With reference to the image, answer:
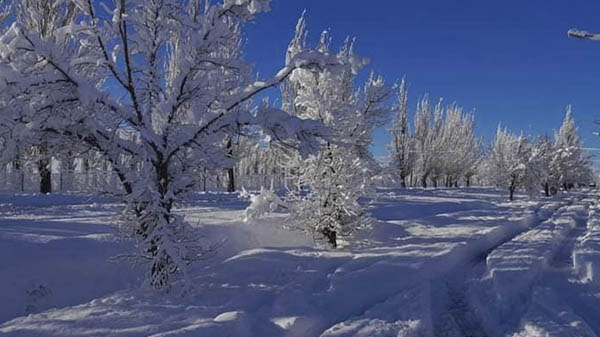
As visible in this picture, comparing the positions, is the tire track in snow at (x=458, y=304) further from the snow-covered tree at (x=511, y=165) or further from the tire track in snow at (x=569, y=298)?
the snow-covered tree at (x=511, y=165)

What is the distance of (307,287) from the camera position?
19.0 feet

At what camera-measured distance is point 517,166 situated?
Result: 29141 millimetres

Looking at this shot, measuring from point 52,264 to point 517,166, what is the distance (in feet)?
97.2

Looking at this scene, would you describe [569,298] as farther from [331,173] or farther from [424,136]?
[424,136]

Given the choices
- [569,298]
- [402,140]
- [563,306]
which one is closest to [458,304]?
[563,306]

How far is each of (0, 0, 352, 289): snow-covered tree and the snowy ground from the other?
2.45 ft

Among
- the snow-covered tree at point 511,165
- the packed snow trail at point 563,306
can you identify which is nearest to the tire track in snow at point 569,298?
the packed snow trail at point 563,306

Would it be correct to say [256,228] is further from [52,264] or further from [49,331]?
[49,331]

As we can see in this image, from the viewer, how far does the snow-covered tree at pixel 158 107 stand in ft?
15.3

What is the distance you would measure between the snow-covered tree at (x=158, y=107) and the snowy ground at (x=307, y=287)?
0.75m

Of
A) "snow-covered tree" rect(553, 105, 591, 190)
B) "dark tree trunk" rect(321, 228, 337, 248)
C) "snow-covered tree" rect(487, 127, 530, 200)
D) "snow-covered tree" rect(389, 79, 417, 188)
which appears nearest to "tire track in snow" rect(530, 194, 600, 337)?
"dark tree trunk" rect(321, 228, 337, 248)

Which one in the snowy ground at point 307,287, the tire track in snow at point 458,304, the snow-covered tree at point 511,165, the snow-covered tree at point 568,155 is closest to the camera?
the snowy ground at point 307,287

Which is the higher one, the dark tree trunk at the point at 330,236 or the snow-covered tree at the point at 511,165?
the snow-covered tree at the point at 511,165

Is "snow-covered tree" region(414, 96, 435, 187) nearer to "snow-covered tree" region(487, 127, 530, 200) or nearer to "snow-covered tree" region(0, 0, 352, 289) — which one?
"snow-covered tree" region(487, 127, 530, 200)
